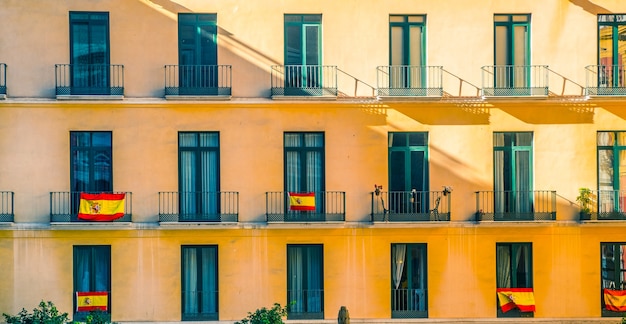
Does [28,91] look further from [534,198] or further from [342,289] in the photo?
[534,198]

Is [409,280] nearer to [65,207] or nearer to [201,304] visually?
[201,304]

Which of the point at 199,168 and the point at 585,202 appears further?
the point at 585,202

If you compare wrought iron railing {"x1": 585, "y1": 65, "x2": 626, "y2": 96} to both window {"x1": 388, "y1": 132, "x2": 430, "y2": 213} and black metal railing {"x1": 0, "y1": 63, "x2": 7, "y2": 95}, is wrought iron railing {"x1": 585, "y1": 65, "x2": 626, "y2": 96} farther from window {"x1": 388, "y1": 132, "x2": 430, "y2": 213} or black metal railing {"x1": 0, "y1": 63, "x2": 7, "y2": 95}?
black metal railing {"x1": 0, "y1": 63, "x2": 7, "y2": 95}

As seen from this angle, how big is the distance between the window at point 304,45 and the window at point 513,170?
269 inches

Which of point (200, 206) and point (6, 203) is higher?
point (6, 203)

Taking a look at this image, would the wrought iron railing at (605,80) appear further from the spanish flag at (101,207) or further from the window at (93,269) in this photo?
the window at (93,269)

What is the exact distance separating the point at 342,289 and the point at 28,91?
12.8 meters

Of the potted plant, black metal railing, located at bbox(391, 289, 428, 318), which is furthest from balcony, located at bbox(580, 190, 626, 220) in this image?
black metal railing, located at bbox(391, 289, 428, 318)

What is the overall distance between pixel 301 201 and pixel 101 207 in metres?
6.73

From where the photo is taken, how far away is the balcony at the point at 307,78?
28.2 m

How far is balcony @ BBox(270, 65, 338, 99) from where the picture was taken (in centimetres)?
2817

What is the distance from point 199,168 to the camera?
28.3 meters

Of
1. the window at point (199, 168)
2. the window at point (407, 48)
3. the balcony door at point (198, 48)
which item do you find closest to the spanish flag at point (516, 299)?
the window at point (407, 48)

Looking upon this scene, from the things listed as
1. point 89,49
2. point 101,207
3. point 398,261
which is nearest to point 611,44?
point 398,261
